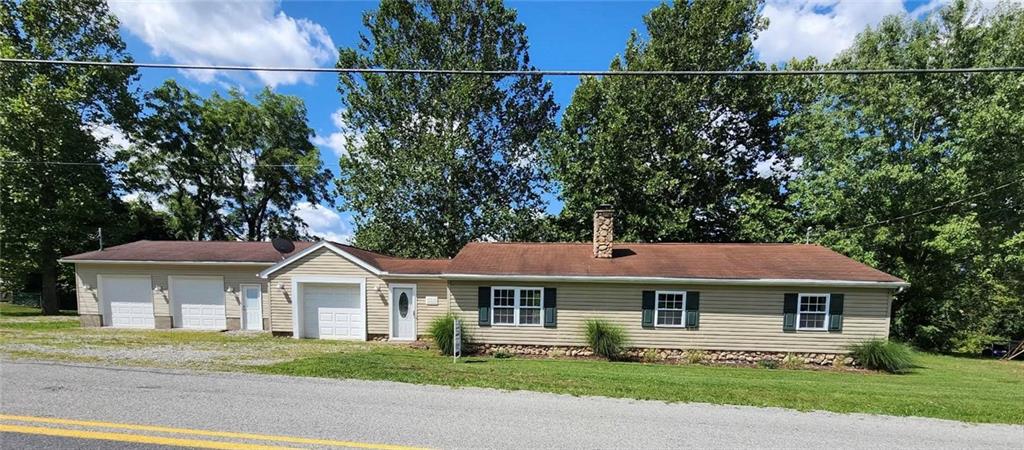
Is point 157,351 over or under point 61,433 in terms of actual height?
under

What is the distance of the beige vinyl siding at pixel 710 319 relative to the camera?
1139cm

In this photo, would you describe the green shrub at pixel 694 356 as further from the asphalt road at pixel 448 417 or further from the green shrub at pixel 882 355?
the asphalt road at pixel 448 417

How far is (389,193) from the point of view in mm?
20188

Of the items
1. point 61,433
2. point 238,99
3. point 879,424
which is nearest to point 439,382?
point 61,433

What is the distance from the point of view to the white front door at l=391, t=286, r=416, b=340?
46.2 feet

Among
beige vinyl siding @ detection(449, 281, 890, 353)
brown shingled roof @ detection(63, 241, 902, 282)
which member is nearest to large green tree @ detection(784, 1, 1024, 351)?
brown shingled roof @ detection(63, 241, 902, 282)

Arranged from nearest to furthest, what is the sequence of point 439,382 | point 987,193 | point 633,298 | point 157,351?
point 439,382 → point 157,351 → point 633,298 → point 987,193

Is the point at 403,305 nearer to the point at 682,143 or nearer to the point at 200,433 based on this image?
the point at 200,433

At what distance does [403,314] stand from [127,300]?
11.2 metres

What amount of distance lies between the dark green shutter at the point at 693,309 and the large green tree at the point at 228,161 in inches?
1081

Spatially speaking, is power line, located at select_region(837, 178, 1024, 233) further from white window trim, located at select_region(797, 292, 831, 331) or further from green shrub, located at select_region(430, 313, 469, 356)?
green shrub, located at select_region(430, 313, 469, 356)

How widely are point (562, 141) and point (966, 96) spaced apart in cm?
1721

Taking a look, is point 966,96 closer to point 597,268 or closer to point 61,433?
point 597,268

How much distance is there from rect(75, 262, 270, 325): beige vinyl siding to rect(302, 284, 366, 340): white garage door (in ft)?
7.92
